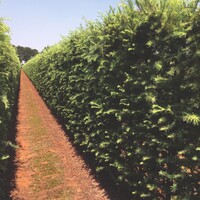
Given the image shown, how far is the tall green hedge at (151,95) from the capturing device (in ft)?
15.8

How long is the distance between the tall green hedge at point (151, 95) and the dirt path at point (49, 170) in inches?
36.3

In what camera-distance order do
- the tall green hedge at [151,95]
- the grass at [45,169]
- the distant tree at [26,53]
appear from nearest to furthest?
the tall green hedge at [151,95], the grass at [45,169], the distant tree at [26,53]

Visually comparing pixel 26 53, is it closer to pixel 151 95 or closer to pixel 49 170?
pixel 49 170

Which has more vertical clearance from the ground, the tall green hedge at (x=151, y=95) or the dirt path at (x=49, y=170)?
the tall green hedge at (x=151, y=95)

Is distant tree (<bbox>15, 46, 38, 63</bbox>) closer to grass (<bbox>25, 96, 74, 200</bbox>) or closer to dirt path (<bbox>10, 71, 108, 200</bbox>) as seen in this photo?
dirt path (<bbox>10, 71, 108, 200</bbox>)

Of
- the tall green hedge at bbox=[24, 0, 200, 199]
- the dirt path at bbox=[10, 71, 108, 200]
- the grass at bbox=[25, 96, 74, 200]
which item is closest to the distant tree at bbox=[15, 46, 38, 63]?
the dirt path at bbox=[10, 71, 108, 200]

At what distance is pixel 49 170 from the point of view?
9.05m

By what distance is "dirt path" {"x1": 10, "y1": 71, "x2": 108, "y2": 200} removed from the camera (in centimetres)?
757

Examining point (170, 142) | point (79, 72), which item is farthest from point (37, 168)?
point (170, 142)

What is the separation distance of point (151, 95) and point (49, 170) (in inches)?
200

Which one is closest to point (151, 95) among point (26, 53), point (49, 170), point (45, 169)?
point (49, 170)

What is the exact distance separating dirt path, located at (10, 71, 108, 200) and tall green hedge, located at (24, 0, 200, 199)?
0.92 m

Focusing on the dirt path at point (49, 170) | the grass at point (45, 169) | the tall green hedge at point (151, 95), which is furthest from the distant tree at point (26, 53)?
the tall green hedge at point (151, 95)

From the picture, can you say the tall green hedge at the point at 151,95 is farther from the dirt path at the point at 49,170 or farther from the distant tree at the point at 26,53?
the distant tree at the point at 26,53
